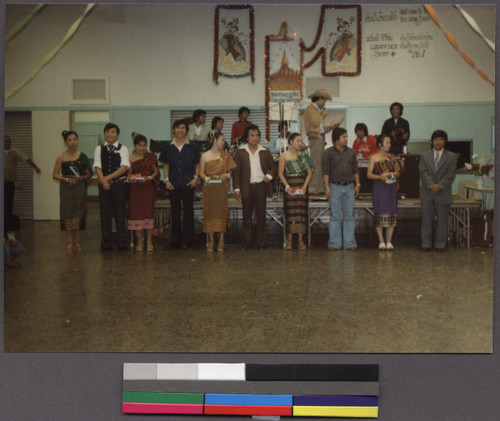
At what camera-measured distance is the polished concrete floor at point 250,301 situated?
3270 millimetres

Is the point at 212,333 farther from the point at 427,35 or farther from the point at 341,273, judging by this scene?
the point at 427,35

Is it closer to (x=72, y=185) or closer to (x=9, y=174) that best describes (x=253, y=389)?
(x=9, y=174)

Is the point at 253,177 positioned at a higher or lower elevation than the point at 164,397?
higher

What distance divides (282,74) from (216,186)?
389 centimetres

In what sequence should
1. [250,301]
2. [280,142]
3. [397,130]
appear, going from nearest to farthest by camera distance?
[250,301] → [280,142] → [397,130]

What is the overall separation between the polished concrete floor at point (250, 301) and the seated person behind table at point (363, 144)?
5.10 ft

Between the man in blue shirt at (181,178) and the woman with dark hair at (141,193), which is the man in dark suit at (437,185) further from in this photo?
the woman with dark hair at (141,193)

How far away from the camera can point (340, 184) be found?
6129mm

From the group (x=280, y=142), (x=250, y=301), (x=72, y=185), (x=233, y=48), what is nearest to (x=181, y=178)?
(x=72, y=185)

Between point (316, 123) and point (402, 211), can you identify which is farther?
point (316, 123)

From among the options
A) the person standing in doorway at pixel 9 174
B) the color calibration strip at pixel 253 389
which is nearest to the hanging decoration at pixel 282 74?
the person standing in doorway at pixel 9 174

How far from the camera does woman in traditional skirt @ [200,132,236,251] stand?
603 centimetres

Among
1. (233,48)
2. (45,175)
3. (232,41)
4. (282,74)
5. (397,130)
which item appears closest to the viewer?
(45,175)

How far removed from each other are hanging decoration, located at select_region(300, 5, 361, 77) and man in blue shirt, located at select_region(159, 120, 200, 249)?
2.48 m
